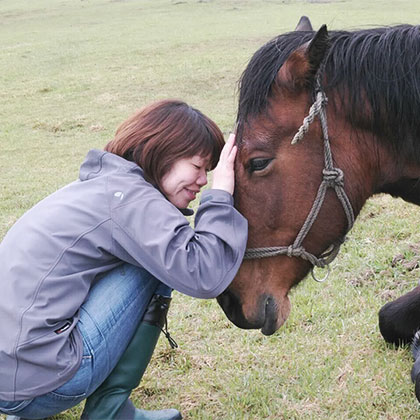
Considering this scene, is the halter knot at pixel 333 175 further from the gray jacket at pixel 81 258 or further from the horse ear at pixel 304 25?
the horse ear at pixel 304 25

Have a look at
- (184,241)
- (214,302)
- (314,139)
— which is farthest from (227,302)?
(214,302)

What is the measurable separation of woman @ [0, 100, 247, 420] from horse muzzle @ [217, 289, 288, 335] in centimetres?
20

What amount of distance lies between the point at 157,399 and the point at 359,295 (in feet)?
4.88

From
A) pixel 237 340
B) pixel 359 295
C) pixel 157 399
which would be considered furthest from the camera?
pixel 359 295

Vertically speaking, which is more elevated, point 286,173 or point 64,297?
point 286,173

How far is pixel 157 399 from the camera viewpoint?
299 cm

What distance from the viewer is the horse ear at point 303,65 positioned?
2.17 meters

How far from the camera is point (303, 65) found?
7.31 ft

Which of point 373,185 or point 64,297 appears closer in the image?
point 64,297

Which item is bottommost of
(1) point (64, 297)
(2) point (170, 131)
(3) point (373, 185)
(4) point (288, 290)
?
(4) point (288, 290)

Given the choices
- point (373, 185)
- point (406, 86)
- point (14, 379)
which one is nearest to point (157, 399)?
point (14, 379)

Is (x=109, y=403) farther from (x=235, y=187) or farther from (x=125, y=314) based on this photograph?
(x=235, y=187)

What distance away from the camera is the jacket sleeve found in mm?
2232

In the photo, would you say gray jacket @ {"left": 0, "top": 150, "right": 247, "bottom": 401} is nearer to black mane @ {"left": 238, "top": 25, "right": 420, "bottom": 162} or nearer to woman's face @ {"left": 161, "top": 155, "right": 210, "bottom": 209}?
woman's face @ {"left": 161, "top": 155, "right": 210, "bottom": 209}
